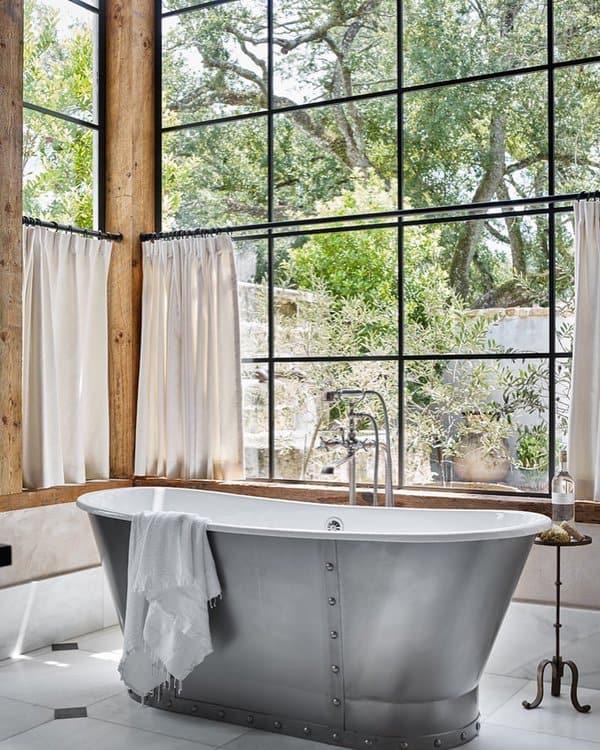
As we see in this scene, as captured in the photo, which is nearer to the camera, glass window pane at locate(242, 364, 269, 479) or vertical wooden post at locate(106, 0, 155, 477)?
glass window pane at locate(242, 364, 269, 479)

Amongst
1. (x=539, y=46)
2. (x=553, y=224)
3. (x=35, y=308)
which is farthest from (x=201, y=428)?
(x=539, y=46)

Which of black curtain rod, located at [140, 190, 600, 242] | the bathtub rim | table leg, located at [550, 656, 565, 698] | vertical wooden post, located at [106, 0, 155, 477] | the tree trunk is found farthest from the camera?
vertical wooden post, located at [106, 0, 155, 477]

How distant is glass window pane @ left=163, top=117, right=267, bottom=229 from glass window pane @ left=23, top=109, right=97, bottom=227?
0.42 metres

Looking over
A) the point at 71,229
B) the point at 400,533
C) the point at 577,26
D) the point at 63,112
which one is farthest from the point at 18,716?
the point at 577,26

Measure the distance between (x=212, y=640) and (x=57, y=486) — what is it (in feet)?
4.66

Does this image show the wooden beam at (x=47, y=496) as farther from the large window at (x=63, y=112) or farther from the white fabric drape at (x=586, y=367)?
the white fabric drape at (x=586, y=367)

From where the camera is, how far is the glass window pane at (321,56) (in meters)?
4.53

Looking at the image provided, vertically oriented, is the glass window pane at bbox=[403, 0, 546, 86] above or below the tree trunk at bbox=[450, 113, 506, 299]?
above

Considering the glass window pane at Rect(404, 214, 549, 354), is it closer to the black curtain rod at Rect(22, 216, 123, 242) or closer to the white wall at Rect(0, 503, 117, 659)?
the black curtain rod at Rect(22, 216, 123, 242)

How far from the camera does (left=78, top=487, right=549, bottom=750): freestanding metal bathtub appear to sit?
2.65 m

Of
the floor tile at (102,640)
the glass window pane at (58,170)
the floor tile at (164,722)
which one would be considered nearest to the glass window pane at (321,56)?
the glass window pane at (58,170)

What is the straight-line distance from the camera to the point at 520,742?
2.82 m

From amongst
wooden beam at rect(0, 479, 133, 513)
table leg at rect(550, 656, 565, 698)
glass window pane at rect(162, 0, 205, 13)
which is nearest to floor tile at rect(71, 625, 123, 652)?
wooden beam at rect(0, 479, 133, 513)

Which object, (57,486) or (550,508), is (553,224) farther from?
(57,486)
